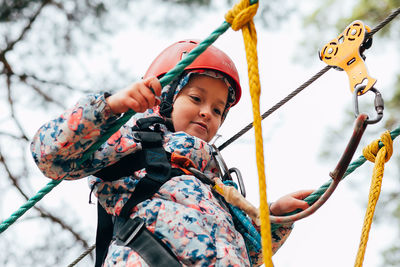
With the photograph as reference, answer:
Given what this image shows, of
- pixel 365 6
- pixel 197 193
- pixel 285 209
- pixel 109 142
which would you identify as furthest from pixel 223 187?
pixel 365 6

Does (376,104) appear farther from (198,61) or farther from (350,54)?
(198,61)

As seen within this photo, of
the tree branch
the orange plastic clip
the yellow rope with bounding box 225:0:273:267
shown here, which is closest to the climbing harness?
the yellow rope with bounding box 225:0:273:267

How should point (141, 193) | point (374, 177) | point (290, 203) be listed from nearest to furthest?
point (141, 193), point (374, 177), point (290, 203)

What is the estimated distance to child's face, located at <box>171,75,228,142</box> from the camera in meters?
1.68

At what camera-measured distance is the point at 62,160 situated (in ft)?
4.13

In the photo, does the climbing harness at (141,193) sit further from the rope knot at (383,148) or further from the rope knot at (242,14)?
the rope knot at (383,148)

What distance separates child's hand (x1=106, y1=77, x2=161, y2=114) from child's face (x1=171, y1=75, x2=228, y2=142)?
17.8 inches

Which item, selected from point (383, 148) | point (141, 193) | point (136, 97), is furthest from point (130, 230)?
point (383, 148)

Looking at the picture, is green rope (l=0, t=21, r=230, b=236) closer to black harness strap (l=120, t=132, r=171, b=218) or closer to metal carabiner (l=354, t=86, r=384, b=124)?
black harness strap (l=120, t=132, r=171, b=218)

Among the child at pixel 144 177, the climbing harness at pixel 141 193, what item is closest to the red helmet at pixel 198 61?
the child at pixel 144 177

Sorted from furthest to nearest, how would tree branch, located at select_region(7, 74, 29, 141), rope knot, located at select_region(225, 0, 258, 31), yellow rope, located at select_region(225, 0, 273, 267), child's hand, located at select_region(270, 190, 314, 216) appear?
1. tree branch, located at select_region(7, 74, 29, 141)
2. child's hand, located at select_region(270, 190, 314, 216)
3. rope knot, located at select_region(225, 0, 258, 31)
4. yellow rope, located at select_region(225, 0, 273, 267)

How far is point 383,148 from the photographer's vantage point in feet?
4.91

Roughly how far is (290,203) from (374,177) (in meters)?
0.27

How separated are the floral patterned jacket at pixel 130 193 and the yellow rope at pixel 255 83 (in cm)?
31
